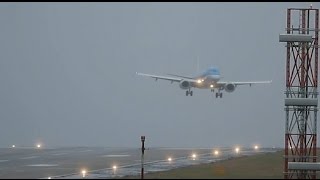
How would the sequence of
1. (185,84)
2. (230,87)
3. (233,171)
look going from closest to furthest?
(233,171) → (230,87) → (185,84)

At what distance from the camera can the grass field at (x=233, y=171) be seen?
44169 mm

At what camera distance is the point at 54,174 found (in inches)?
1959

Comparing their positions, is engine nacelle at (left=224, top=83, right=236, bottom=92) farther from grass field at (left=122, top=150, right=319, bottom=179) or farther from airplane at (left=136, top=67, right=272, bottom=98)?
grass field at (left=122, top=150, right=319, bottom=179)

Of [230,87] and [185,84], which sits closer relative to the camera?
[230,87]

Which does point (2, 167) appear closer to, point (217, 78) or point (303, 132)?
point (303, 132)

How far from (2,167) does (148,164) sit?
15033 millimetres

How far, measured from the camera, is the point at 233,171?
4912 centimetres

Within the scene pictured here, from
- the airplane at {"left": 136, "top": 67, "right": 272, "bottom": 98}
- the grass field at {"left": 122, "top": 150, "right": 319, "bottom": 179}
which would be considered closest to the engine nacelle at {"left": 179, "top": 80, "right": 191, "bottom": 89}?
the airplane at {"left": 136, "top": 67, "right": 272, "bottom": 98}

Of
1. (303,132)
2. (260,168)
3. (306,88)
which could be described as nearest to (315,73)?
(306,88)

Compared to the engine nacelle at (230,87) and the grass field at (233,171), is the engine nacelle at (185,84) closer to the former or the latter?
the engine nacelle at (230,87)

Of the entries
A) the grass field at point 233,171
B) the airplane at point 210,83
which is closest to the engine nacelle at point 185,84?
the airplane at point 210,83

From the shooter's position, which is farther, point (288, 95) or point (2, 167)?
point (2, 167)

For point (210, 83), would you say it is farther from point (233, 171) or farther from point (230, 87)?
point (233, 171)

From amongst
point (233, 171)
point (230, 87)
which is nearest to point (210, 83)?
point (230, 87)
